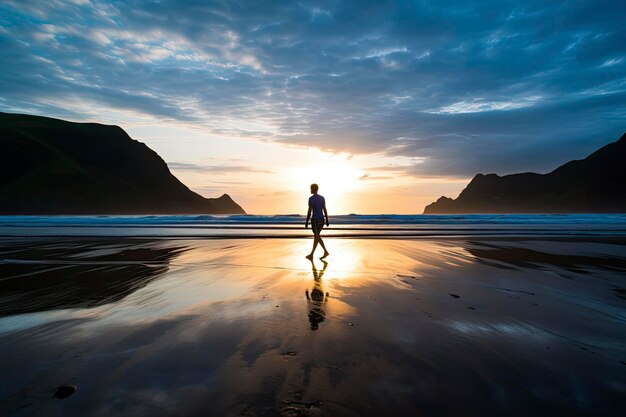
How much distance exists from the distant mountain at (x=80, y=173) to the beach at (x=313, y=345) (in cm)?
13054

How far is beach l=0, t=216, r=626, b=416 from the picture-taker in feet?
7.93

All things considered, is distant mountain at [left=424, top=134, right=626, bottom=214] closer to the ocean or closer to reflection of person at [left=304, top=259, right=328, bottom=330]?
the ocean

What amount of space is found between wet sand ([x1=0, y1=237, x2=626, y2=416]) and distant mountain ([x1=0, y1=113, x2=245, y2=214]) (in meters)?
130

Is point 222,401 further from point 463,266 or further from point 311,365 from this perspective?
point 463,266

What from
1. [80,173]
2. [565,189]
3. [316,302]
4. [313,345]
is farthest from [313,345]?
[565,189]

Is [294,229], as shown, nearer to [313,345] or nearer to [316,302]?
[316,302]

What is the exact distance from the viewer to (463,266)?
9.30m

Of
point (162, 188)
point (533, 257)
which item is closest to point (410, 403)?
point (533, 257)

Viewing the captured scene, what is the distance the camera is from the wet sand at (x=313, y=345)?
7.92ft

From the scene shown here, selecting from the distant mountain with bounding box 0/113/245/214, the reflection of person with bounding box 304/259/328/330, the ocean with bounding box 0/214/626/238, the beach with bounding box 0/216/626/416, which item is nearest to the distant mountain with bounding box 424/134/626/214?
the ocean with bounding box 0/214/626/238

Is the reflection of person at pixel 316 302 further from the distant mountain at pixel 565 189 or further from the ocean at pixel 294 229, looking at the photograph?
the distant mountain at pixel 565 189

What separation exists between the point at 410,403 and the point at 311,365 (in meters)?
1.01

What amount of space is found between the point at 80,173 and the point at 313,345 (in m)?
159

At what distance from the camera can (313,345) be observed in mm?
3529
